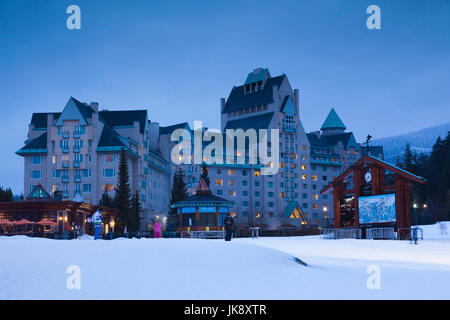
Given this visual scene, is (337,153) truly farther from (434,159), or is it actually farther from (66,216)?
(66,216)

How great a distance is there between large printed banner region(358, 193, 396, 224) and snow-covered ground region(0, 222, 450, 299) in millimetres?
26440

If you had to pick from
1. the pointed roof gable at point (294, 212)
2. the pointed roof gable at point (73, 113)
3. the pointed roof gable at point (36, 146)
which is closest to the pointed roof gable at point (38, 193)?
the pointed roof gable at point (73, 113)

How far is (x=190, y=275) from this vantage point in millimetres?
18109

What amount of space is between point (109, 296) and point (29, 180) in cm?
7527

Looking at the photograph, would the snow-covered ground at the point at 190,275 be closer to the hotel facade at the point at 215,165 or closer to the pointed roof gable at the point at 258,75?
the hotel facade at the point at 215,165

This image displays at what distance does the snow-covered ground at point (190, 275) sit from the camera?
1617 cm

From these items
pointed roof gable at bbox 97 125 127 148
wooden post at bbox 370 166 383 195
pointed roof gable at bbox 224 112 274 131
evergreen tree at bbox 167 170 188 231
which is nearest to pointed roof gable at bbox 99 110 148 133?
pointed roof gable at bbox 97 125 127 148

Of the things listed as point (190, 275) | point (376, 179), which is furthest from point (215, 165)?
point (190, 275)

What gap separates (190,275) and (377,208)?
36.2m

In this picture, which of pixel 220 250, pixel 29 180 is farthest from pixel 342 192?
pixel 29 180

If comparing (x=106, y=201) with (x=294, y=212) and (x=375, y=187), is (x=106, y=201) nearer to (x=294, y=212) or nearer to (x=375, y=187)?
(x=375, y=187)

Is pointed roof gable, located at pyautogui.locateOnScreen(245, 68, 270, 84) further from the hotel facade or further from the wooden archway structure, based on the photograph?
the wooden archway structure

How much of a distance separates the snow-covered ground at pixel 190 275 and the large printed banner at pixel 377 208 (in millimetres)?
26440
